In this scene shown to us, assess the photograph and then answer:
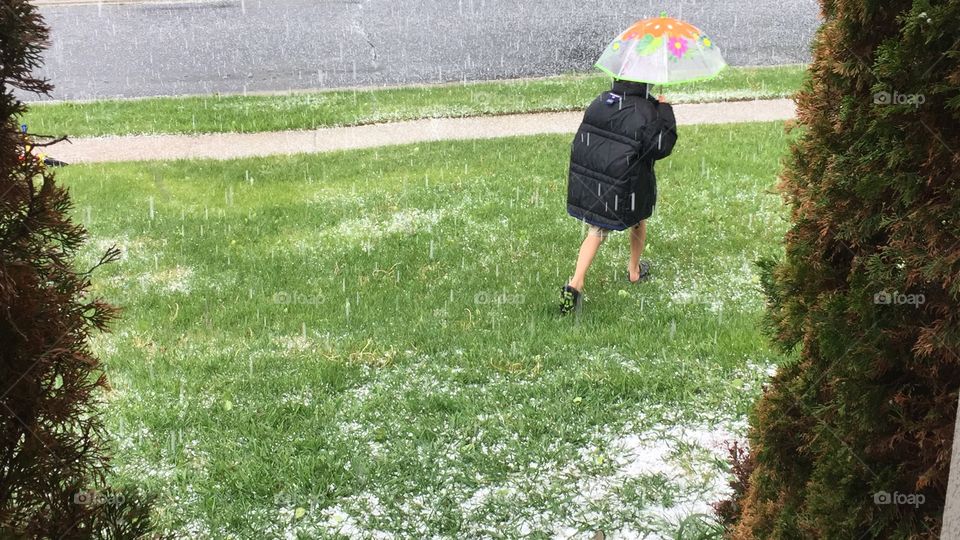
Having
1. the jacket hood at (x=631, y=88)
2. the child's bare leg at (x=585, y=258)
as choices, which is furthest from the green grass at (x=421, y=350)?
the jacket hood at (x=631, y=88)

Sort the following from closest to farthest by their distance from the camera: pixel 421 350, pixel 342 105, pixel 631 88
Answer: pixel 421 350 → pixel 631 88 → pixel 342 105

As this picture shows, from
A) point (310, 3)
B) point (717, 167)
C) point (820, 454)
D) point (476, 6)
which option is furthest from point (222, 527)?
point (310, 3)

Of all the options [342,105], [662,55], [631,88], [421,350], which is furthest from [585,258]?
[342,105]

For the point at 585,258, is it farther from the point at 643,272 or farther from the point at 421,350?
the point at 421,350

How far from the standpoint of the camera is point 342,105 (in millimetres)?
A: 11672

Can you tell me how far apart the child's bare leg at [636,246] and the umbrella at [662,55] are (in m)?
1.09

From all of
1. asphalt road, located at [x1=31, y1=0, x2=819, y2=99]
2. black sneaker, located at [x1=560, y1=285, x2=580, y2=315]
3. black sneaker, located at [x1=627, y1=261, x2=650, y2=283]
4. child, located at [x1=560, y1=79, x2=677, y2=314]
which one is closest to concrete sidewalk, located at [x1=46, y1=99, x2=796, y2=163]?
asphalt road, located at [x1=31, y1=0, x2=819, y2=99]

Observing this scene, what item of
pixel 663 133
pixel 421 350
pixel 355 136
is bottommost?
pixel 421 350

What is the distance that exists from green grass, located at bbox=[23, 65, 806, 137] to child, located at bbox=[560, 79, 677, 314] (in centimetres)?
584

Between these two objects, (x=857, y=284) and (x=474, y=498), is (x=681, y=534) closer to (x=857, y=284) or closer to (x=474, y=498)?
(x=474, y=498)

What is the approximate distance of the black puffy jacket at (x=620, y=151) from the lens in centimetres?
535

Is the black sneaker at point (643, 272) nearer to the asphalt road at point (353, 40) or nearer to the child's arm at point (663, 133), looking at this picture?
the child's arm at point (663, 133)

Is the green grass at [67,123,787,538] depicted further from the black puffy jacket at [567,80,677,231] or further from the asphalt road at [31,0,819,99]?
the asphalt road at [31,0,819,99]

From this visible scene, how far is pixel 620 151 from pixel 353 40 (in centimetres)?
1305
